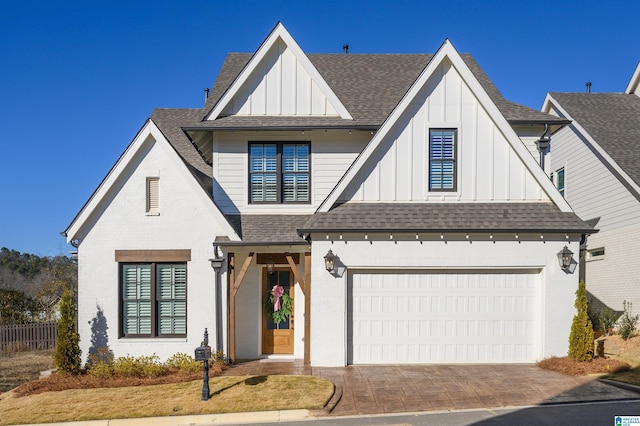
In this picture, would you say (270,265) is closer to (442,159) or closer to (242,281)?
(242,281)

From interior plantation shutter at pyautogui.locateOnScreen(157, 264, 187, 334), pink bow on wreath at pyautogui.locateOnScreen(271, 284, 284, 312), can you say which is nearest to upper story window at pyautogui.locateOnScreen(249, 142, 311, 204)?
pink bow on wreath at pyautogui.locateOnScreen(271, 284, 284, 312)

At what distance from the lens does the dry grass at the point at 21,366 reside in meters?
12.7

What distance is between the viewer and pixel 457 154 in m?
12.4

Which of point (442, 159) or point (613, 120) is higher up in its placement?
point (613, 120)

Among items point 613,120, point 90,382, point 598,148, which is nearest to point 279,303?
point 90,382

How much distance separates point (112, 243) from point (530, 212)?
11.4m

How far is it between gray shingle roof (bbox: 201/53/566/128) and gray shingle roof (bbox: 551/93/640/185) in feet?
9.98

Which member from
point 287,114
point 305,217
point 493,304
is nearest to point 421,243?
point 493,304

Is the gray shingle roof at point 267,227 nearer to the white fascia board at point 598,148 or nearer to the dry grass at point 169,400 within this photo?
the dry grass at point 169,400

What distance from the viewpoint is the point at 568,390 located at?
378 inches

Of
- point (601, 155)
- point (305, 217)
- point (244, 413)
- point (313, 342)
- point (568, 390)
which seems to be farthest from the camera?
point (601, 155)

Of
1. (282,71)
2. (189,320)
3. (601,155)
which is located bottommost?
(189,320)

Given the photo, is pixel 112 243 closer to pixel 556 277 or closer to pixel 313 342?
pixel 313 342

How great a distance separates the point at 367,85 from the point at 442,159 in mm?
5153
